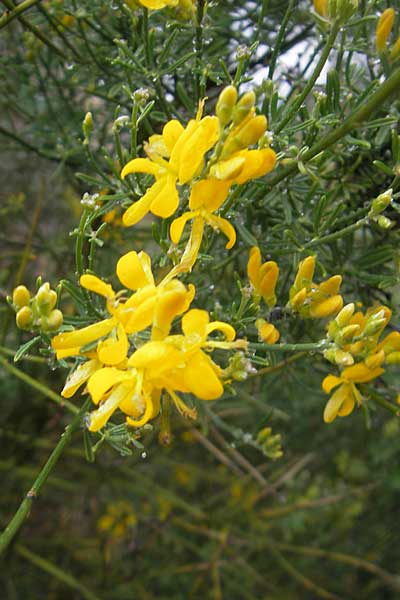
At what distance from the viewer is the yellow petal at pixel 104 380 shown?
67 cm

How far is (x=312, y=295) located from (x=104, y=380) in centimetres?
38

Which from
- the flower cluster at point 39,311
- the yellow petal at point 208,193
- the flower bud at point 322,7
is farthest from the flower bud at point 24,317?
the flower bud at point 322,7

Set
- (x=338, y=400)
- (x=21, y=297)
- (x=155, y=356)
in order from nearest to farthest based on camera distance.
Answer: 1. (x=155, y=356)
2. (x=21, y=297)
3. (x=338, y=400)

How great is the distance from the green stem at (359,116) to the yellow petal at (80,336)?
1.15ft

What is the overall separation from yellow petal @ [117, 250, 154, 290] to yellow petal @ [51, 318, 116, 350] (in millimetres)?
57

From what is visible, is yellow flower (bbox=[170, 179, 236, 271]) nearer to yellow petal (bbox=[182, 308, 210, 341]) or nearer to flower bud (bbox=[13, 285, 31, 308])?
yellow petal (bbox=[182, 308, 210, 341])

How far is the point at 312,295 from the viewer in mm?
925

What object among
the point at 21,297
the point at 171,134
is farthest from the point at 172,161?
the point at 21,297

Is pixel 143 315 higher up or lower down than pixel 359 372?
higher up

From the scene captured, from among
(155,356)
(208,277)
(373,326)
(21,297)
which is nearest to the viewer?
(155,356)

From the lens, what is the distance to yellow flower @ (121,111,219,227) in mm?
727

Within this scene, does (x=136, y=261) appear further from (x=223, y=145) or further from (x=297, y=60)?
(x=297, y=60)

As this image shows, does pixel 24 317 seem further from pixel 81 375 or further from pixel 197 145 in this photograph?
pixel 197 145

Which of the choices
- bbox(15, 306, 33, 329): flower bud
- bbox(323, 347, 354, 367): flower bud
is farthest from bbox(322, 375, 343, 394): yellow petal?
bbox(15, 306, 33, 329): flower bud
